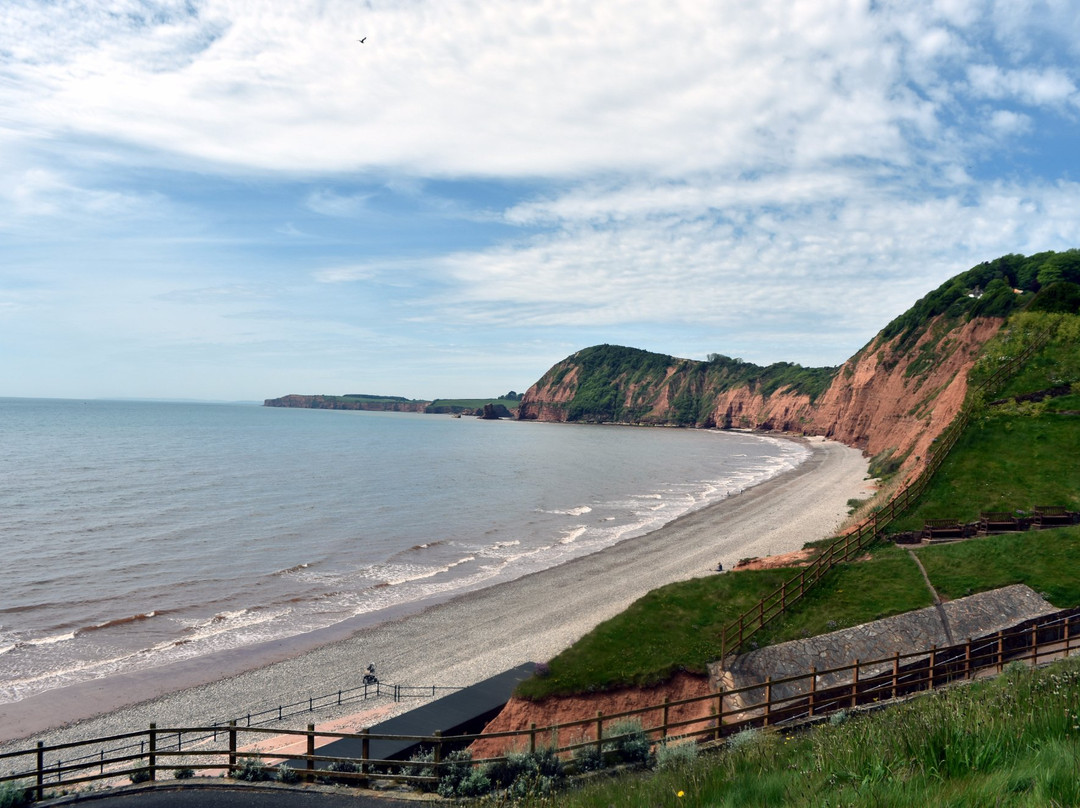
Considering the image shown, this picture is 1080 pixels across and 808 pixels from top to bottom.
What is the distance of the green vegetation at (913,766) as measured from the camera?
7.78 metres

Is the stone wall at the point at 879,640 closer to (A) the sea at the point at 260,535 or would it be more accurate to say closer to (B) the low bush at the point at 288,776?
(B) the low bush at the point at 288,776

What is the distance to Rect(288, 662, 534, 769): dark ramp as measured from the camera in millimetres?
17859

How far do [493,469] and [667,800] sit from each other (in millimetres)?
93849

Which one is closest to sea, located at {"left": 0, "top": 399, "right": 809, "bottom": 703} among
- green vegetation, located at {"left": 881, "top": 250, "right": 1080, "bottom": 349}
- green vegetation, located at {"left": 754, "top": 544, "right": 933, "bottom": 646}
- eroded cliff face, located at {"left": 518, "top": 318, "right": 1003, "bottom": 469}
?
eroded cliff face, located at {"left": 518, "top": 318, "right": 1003, "bottom": 469}

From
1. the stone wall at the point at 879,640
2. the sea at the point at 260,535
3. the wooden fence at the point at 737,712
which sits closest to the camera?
the wooden fence at the point at 737,712

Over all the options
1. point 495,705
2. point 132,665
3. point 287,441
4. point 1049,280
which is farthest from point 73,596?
point 287,441

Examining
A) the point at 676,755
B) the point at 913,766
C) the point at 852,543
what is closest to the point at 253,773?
the point at 676,755

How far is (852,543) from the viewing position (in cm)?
2939

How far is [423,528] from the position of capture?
57.9m

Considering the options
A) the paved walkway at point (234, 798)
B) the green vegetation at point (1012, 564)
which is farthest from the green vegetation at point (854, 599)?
the paved walkway at point (234, 798)

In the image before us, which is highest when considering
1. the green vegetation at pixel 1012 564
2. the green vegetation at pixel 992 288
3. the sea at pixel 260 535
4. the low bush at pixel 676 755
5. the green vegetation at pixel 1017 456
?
the green vegetation at pixel 992 288

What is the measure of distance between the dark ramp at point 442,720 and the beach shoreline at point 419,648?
535cm

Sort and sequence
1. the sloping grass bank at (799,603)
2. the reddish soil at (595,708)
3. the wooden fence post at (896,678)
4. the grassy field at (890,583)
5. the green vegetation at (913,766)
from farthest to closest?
the grassy field at (890,583), the sloping grass bank at (799,603), the reddish soil at (595,708), the wooden fence post at (896,678), the green vegetation at (913,766)

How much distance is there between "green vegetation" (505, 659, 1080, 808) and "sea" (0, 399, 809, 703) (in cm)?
2782
